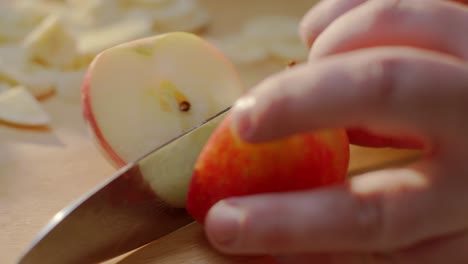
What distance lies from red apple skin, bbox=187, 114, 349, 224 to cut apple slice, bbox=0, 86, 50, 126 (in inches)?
14.6

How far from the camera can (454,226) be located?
585 millimetres

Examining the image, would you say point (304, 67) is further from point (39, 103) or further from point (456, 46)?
point (39, 103)

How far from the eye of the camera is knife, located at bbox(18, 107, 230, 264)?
0.62 meters

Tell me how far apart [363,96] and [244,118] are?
9cm

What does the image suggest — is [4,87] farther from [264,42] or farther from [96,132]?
[264,42]

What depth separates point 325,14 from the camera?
75cm

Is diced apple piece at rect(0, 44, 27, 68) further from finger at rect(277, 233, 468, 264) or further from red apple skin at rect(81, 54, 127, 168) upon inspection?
finger at rect(277, 233, 468, 264)

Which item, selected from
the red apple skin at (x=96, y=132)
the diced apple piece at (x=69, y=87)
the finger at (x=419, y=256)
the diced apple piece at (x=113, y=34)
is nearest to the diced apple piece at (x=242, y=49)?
the diced apple piece at (x=113, y=34)

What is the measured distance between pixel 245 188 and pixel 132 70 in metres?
0.24

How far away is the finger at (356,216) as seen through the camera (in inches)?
22.1

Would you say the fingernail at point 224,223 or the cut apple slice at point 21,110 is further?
the cut apple slice at point 21,110

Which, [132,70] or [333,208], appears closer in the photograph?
[333,208]

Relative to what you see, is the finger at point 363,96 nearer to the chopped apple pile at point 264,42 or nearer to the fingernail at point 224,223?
the fingernail at point 224,223

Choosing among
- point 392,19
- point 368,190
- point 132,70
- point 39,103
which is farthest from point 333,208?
point 39,103
